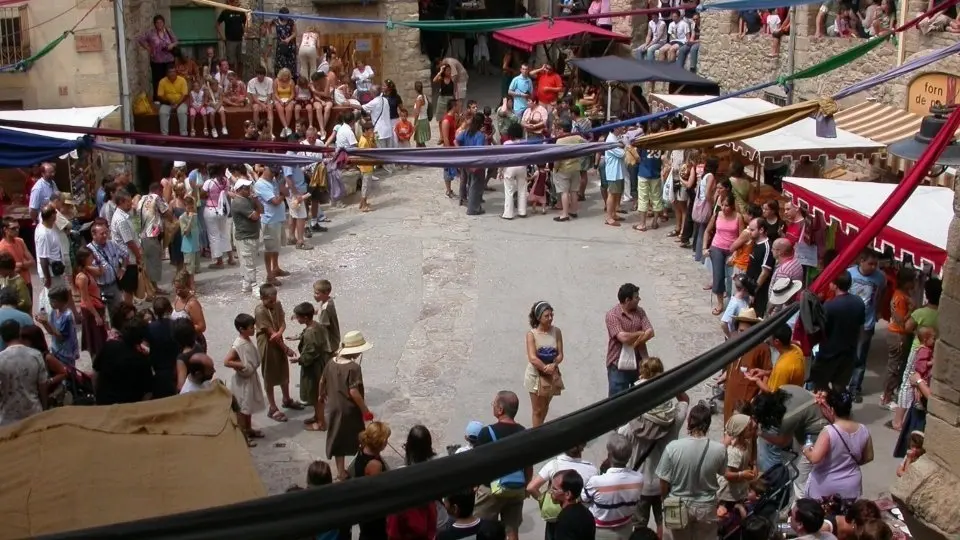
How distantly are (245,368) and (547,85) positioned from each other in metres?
12.7

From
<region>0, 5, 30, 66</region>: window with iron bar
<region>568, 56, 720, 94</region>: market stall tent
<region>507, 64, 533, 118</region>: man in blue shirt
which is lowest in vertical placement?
<region>507, 64, 533, 118</region>: man in blue shirt

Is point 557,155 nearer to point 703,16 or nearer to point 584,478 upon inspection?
point 584,478

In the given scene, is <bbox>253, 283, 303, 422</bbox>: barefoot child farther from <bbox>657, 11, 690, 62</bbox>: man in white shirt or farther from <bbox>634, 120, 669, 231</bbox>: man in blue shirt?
<bbox>657, 11, 690, 62</bbox>: man in white shirt

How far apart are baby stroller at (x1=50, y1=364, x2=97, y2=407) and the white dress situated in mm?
1164

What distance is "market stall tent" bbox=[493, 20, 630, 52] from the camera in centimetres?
2367

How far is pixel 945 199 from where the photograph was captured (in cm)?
1141

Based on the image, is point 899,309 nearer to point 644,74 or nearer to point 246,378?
point 246,378

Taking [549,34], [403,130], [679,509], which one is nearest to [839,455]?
[679,509]

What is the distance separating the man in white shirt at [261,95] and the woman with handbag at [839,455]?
14.1 m

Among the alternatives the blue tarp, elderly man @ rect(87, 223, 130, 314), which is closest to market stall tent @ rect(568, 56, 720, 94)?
elderly man @ rect(87, 223, 130, 314)

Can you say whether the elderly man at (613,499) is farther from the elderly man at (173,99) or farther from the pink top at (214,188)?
the elderly man at (173,99)

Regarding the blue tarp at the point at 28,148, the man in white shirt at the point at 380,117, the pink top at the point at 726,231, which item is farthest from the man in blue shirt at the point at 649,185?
the blue tarp at the point at 28,148

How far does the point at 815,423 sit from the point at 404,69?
59.1ft

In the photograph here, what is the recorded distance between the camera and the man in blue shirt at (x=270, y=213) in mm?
14742
